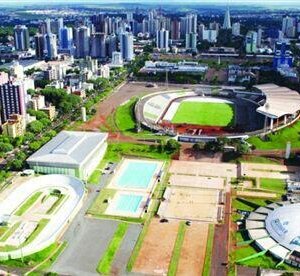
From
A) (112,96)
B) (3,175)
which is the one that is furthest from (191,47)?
(3,175)

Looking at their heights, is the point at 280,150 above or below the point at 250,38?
below

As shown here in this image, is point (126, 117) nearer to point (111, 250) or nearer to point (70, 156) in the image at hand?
point (70, 156)

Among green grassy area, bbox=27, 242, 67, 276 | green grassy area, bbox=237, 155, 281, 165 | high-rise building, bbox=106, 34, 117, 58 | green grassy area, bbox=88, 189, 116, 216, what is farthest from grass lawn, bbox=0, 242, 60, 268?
high-rise building, bbox=106, 34, 117, 58

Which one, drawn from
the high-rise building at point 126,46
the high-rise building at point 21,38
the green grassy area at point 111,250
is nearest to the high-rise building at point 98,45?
the high-rise building at point 126,46

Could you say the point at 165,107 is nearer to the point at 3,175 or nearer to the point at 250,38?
the point at 3,175

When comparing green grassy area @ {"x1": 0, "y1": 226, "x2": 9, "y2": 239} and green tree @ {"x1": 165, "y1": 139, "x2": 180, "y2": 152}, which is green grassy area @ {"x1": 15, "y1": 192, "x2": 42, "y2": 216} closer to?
green grassy area @ {"x1": 0, "y1": 226, "x2": 9, "y2": 239}

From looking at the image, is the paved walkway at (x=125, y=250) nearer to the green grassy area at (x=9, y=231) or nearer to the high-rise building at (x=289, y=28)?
the green grassy area at (x=9, y=231)
